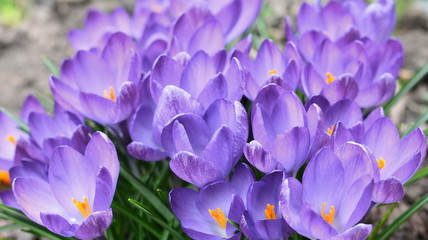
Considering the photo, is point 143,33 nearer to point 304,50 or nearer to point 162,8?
point 162,8

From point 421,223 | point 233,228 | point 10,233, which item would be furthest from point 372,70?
point 10,233

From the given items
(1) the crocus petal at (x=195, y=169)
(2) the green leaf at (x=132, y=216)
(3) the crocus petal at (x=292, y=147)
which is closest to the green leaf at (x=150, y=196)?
(2) the green leaf at (x=132, y=216)

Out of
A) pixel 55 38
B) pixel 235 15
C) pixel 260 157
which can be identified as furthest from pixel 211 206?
pixel 55 38

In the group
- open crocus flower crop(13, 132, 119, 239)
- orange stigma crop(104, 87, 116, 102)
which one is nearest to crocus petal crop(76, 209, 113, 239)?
open crocus flower crop(13, 132, 119, 239)

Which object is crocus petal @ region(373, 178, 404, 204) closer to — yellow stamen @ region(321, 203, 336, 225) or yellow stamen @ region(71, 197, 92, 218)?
yellow stamen @ region(321, 203, 336, 225)

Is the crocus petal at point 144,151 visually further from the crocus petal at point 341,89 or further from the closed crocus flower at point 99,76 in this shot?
the crocus petal at point 341,89
